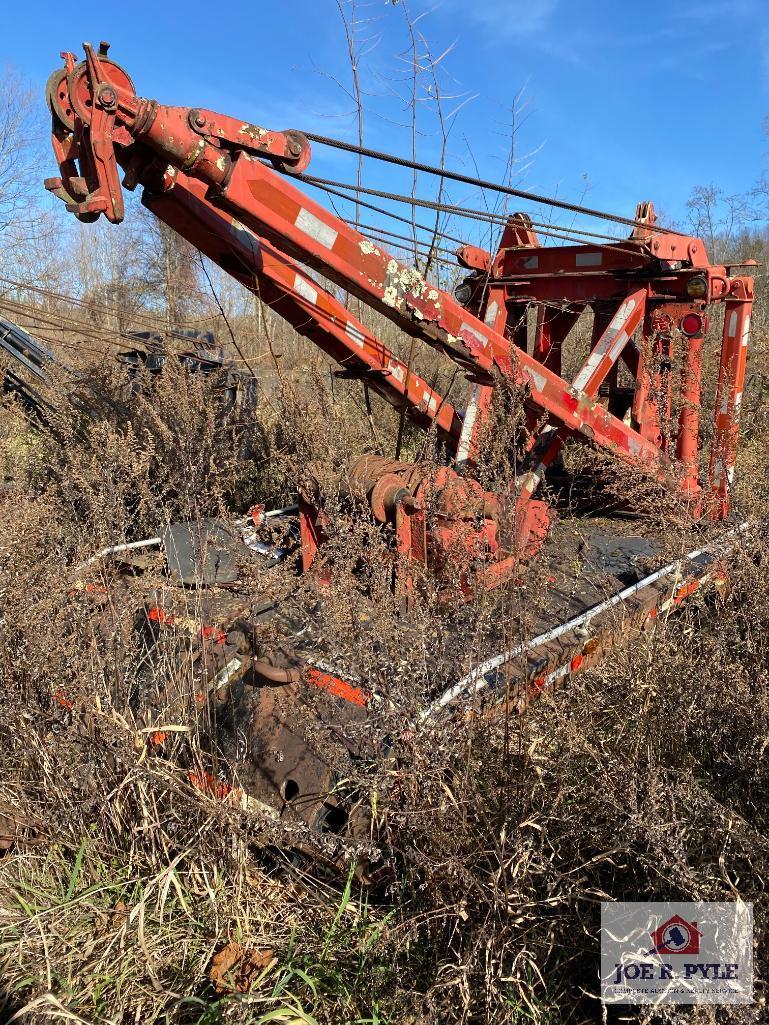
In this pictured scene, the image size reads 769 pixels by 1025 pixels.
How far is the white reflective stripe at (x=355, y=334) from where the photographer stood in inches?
157

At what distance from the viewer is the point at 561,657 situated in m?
2.79

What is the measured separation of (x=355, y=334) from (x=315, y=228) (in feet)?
2.65

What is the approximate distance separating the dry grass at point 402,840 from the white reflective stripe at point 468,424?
6.03 ft

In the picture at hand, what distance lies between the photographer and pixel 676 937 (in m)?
1.82

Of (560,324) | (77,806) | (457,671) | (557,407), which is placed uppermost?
(560,324)

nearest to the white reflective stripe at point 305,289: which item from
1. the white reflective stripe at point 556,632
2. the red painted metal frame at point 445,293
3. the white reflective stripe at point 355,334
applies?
the red painted metal frame at point 445,293

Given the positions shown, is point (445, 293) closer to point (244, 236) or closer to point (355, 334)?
point (355, 334)

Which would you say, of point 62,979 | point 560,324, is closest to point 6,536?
point 62,979

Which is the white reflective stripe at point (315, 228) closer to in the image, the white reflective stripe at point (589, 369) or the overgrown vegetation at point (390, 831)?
the overgrown vegetation at point (390, 831)

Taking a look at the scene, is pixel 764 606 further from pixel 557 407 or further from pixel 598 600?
pixel 557 407

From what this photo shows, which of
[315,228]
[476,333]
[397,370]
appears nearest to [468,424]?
[397,370]

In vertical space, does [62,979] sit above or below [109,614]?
below

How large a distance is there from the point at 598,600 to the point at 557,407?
4.03 ft

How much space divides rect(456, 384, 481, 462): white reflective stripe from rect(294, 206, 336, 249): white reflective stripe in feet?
4.66
